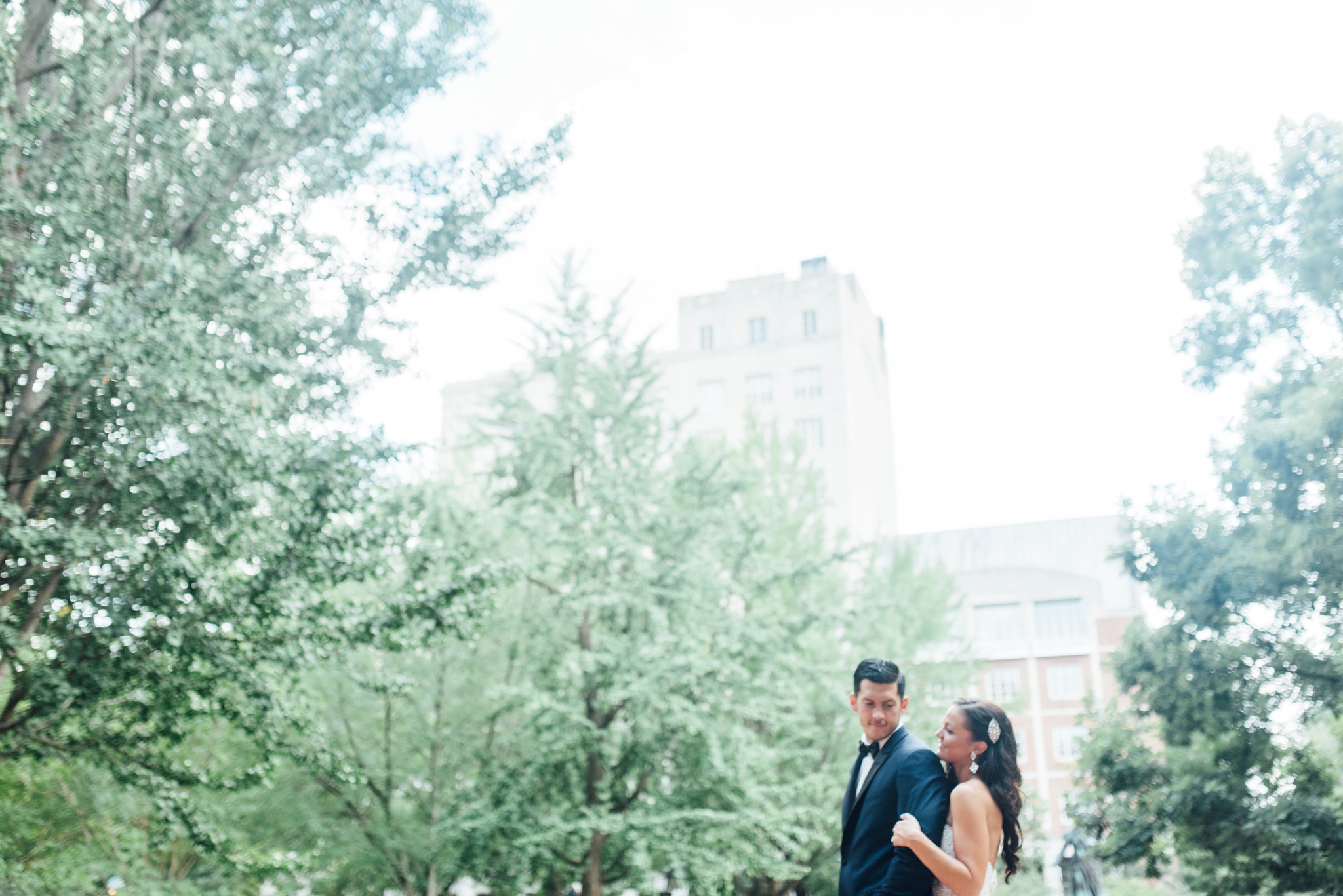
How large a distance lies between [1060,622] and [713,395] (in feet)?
81.5

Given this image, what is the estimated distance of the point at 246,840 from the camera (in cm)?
1373

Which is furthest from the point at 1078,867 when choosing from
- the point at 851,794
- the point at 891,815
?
the point at 891,815

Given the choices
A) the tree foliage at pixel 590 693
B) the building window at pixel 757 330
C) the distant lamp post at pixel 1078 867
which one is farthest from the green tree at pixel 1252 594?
the building window at pixel 757 330

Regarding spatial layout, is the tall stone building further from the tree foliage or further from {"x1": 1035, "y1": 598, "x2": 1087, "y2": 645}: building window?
the tree foliage

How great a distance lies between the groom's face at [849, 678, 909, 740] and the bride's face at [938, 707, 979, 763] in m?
0.17

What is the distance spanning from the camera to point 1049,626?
61188 millimetres

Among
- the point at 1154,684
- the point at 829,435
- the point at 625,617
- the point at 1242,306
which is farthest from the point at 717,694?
the point at 829,435

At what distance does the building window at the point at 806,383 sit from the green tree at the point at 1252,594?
153 ft

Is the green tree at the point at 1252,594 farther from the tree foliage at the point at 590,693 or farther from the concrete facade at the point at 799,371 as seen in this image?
the concrete facade at the point at 799,371

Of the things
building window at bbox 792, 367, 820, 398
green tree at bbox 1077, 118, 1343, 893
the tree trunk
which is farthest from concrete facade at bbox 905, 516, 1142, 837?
the tree trunk

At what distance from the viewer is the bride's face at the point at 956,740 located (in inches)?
145

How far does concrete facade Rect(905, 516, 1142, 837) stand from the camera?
57406mm

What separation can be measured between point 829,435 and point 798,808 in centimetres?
4775

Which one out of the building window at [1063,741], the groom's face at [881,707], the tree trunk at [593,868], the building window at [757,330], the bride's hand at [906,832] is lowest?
the building window at [1063,741]
